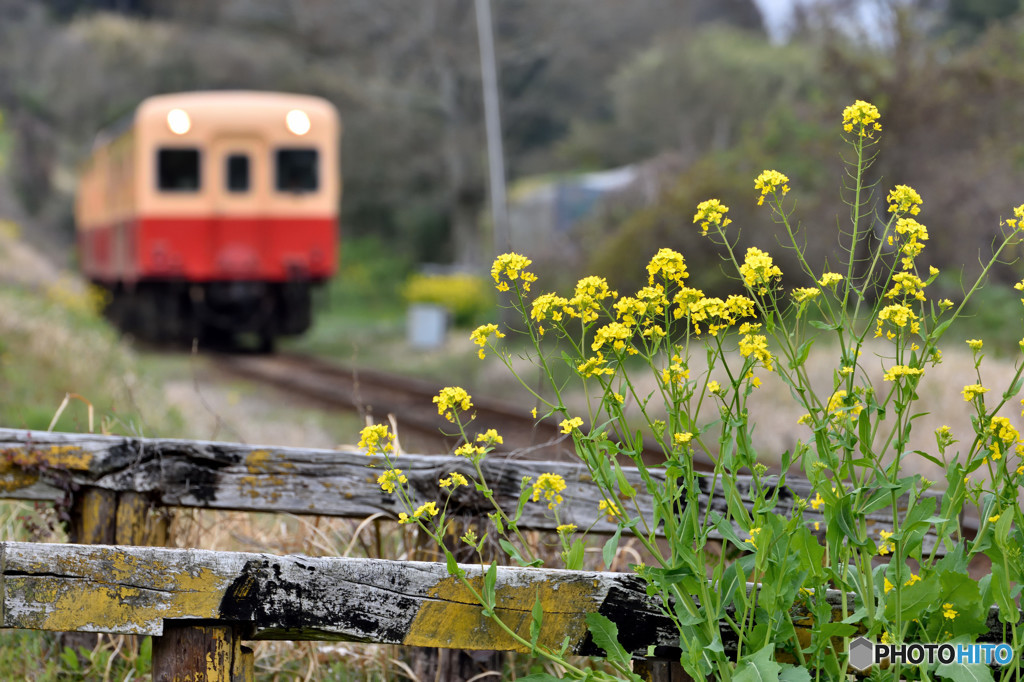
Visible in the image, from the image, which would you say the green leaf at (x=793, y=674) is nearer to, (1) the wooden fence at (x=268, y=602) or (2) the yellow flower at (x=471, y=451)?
(1) the wooden fence at (x=268, y=602)

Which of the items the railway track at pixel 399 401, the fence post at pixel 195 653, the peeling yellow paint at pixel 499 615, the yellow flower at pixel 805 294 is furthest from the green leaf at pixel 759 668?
the railway track at pixel 399 401

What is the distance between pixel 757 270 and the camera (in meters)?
1.96

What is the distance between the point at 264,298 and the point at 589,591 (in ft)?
46.3

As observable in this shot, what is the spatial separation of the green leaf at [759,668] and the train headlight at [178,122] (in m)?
13.9

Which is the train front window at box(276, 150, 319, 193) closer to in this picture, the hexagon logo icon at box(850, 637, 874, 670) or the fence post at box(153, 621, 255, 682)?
the fence post at box(153, 621, 255, 682)

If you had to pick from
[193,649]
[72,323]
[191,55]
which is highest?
[191,55]

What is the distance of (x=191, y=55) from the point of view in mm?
33562

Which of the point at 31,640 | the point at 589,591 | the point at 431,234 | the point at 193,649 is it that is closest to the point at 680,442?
the point at 589,591

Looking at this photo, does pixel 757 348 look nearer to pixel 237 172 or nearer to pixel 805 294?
pixel 805 294

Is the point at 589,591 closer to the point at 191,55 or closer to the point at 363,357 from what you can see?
the point at 363,357

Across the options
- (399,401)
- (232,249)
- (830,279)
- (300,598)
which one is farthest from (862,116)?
(232,249)

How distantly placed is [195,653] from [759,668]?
98 centimetres

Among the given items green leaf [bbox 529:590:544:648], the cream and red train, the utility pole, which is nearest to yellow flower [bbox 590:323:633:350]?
green leaf [bbox 529:590:544:648]

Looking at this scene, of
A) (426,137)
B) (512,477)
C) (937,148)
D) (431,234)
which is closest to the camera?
(512,477)
